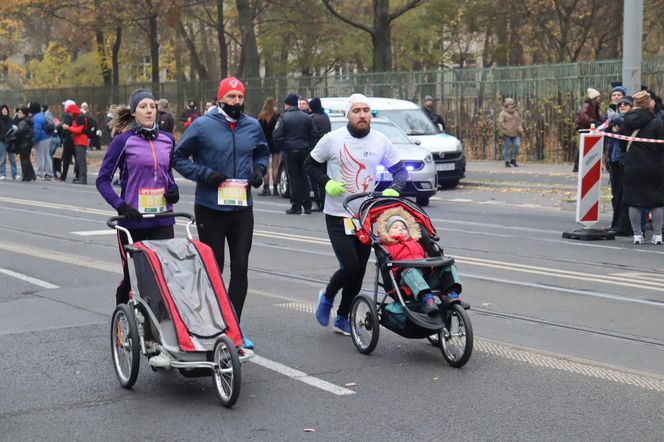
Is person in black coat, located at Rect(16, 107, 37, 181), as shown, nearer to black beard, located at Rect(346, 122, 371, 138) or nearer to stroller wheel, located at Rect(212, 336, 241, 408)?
black beard, located at Rect(346, 122, 371, 138)

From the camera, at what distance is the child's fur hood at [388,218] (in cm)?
811

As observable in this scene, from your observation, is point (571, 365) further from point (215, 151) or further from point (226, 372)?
point (215, 151)

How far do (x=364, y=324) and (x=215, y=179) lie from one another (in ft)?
4.99

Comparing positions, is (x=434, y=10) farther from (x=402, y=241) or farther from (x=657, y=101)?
(x=402, y=241)

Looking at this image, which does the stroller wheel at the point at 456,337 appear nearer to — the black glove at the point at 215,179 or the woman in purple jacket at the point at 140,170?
the black glove at the point at 215,179

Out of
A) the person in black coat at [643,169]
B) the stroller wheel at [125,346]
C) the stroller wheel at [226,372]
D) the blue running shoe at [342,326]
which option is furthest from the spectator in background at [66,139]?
the stroller wheel at [226,372]

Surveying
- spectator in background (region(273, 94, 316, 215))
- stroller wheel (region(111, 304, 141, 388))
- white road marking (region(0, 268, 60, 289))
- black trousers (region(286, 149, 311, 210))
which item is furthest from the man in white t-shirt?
spectator in background (region(273, 94, 316, 215))

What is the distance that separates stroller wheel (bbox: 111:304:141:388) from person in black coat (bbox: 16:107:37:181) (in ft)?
75.0

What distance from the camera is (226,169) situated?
316 inches

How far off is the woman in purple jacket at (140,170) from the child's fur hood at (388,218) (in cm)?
147

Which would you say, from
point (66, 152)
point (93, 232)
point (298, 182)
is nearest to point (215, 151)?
point (93, 232)

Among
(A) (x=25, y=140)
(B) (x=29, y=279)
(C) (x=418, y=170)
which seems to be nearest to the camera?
(B) (x=29, y=279)

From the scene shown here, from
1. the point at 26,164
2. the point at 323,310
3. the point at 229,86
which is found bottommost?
the point at 323,310

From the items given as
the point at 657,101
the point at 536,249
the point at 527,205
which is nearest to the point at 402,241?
the point at 536,249
